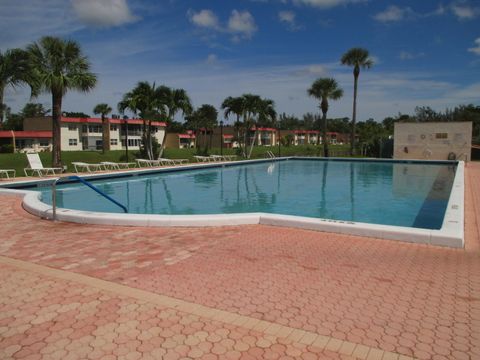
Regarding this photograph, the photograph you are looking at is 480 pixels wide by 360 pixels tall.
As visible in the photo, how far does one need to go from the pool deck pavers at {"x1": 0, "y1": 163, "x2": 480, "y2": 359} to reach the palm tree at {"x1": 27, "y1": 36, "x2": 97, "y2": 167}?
1362cm

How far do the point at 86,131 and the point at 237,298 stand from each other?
54.6 meters

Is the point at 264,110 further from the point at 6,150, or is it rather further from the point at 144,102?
the point at 6,150

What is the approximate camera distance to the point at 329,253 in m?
5.43

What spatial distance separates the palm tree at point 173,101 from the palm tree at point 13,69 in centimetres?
991

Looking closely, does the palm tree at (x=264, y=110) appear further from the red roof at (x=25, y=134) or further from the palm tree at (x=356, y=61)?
the red roof at (x=25, y=134)

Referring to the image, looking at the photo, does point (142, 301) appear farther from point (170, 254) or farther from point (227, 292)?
point (170, 254)

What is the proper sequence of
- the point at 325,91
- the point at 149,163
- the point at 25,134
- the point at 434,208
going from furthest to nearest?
1. the point at 25,134
2. the point at 325,91
3. the point at 149,163
4. the point at 434,208

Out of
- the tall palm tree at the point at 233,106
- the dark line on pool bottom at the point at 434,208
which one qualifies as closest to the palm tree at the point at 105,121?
the tall palm tree at the point at 233,106

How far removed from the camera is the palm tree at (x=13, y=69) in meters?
17.2

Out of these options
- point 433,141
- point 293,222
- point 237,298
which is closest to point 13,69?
point 293,222

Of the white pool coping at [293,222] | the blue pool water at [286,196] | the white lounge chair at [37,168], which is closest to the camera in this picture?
the white pool coping at [293,222]

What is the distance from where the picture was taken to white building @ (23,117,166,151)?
51150mm

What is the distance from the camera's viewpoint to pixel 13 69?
56.9 ft

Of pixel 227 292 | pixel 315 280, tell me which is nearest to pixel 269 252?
pixel 315 280
